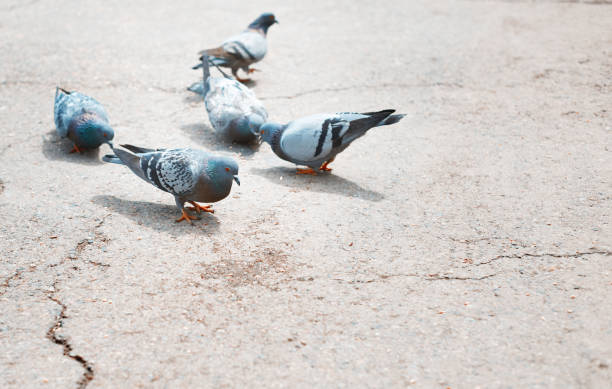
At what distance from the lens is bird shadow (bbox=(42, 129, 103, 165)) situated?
480 cm

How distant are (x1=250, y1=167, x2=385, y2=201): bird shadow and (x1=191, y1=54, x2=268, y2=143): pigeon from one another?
0.45 metres

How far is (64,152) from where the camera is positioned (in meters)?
4.94

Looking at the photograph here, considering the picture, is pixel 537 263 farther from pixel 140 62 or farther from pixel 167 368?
pixel 140 62

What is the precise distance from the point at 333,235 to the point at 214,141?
1991 mm

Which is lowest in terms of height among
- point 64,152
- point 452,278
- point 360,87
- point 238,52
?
point 452,278

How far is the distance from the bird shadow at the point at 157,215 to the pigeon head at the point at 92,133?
32.8 inches

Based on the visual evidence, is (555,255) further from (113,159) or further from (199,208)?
(113,159)

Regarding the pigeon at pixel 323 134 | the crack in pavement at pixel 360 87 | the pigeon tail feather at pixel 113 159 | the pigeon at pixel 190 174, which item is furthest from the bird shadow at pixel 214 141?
the pigeon at pixel 190 174

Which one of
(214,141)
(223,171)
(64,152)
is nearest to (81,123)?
(64,152)

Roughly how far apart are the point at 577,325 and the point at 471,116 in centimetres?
305

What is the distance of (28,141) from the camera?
16.6 feet

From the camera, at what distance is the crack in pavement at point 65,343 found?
8.35 feet

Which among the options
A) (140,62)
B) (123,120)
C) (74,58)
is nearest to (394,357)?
(123,120)

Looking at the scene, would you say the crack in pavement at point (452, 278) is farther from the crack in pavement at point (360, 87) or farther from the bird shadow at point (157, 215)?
the crack in pavement at point (360, 87)
